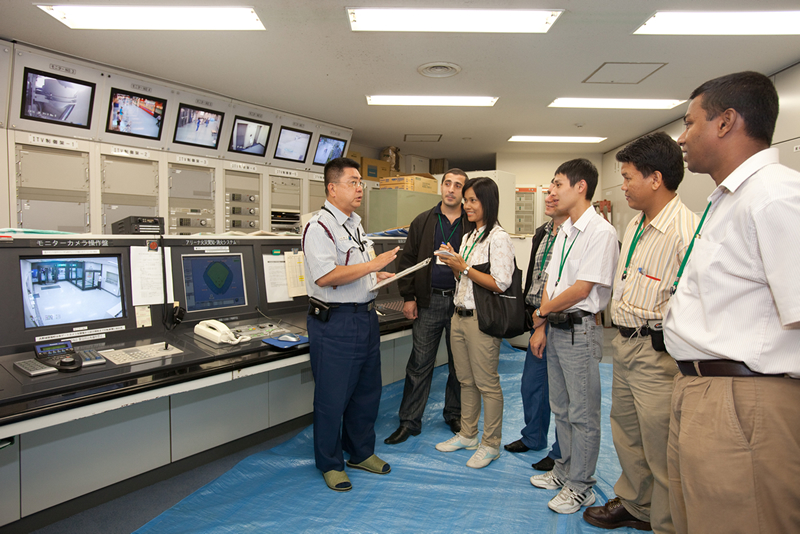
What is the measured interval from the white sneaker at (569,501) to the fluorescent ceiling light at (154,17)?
11.4 feet

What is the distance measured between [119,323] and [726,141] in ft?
7.83

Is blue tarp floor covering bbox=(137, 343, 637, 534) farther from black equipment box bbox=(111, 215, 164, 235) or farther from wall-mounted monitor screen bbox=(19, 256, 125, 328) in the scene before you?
black equipment box bbox=(111, 215, 164, 235)

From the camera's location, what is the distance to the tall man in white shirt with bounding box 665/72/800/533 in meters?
0.92

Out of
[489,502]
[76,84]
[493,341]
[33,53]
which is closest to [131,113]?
[76,84]

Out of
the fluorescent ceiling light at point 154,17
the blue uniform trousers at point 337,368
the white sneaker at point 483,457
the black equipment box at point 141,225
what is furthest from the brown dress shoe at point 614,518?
the fluorescent ceiling light at point 154,17

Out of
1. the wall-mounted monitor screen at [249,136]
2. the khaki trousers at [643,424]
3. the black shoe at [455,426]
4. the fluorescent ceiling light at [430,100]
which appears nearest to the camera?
the khaki trousers at [643,424]

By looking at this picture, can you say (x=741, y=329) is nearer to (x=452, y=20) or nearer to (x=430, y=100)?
(x=452, y=20)

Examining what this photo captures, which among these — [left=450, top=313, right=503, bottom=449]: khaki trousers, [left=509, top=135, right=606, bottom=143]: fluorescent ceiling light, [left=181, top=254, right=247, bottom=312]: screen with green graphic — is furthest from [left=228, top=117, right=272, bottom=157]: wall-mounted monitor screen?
[left=450, top=313, right=503, bottom=449]: khaki trousers

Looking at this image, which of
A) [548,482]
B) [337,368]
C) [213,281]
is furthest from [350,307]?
[548,482]

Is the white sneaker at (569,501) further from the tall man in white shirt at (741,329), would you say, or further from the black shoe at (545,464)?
the tall man in white shirt at (741,329)

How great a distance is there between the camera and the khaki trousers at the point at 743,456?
94 cm

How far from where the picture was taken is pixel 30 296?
5.90ft

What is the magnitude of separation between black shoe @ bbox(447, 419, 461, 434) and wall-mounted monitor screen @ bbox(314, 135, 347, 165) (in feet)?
14.1

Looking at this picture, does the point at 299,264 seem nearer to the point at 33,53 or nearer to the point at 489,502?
the point at 489,502
